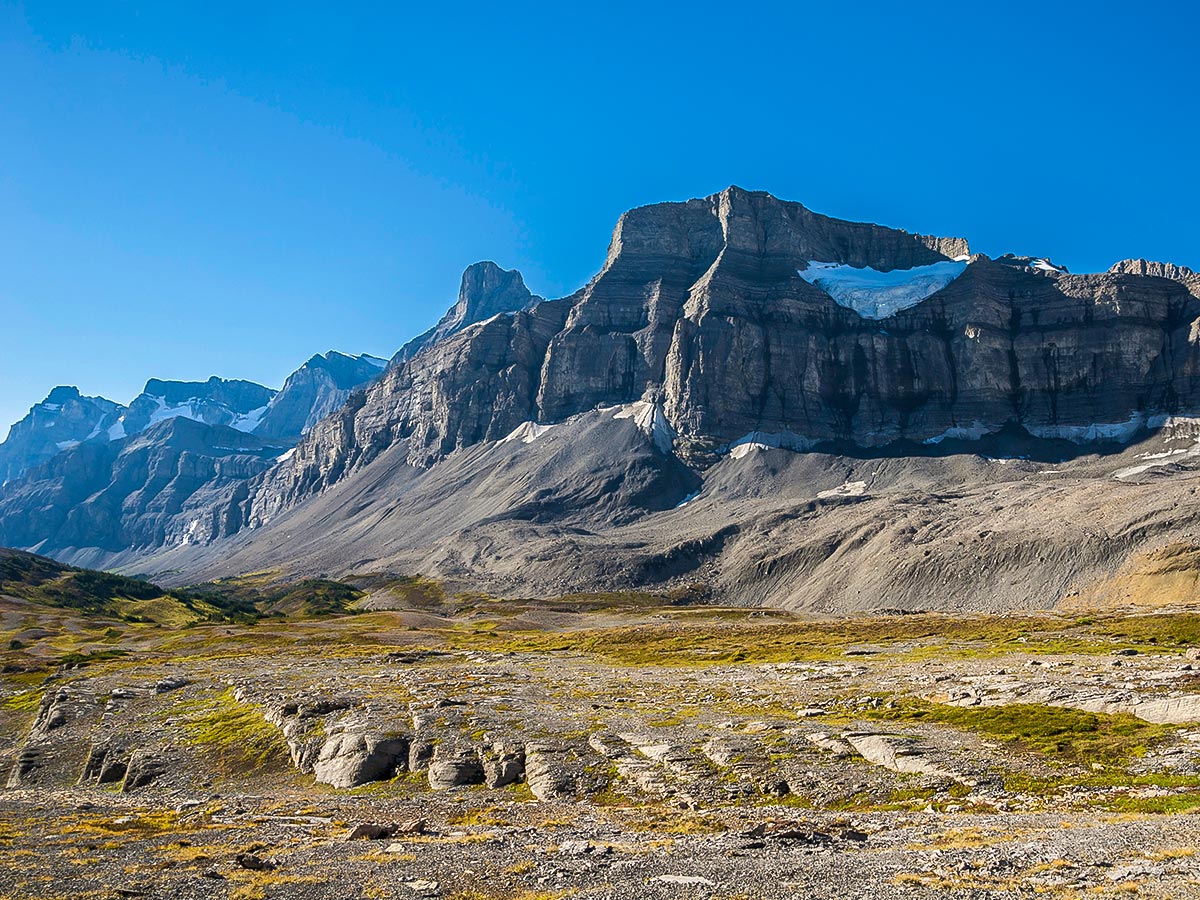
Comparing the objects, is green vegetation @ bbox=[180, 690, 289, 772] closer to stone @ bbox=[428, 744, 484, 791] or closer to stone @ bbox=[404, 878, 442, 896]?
stone @ bbox=[428, 744, 484, 791]

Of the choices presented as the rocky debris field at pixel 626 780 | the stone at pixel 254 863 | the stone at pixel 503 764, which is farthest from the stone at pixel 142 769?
the stone at pixel 254 863

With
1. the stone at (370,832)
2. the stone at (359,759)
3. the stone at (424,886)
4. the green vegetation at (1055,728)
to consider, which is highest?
the green vegetation at (1055,728)

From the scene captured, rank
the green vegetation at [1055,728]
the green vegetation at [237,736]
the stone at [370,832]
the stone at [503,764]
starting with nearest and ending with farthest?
the stone at [370,832], the green vegetation at [1055,728], the stone at [503,764], the green vegetation at [237,736]

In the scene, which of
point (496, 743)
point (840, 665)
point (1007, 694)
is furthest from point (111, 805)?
point (840, 665)

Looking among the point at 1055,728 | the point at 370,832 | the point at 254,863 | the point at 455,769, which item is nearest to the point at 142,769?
the point at 455,769

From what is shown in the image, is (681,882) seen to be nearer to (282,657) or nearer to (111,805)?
(111,805)

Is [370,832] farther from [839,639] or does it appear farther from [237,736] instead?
[839,639]

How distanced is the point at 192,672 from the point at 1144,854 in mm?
84864

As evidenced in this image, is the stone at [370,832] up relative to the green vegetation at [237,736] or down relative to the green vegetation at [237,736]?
up

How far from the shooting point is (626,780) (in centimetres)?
3456

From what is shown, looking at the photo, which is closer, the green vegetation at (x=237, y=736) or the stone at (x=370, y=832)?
the stone at (x=370, y=832)

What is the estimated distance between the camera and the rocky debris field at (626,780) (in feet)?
71.5

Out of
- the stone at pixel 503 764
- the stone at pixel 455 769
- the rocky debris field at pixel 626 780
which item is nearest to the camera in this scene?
the rocky debris field at pixel 626 780

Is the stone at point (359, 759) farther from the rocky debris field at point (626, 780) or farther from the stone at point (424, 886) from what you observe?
the stone at point (424, 886)
